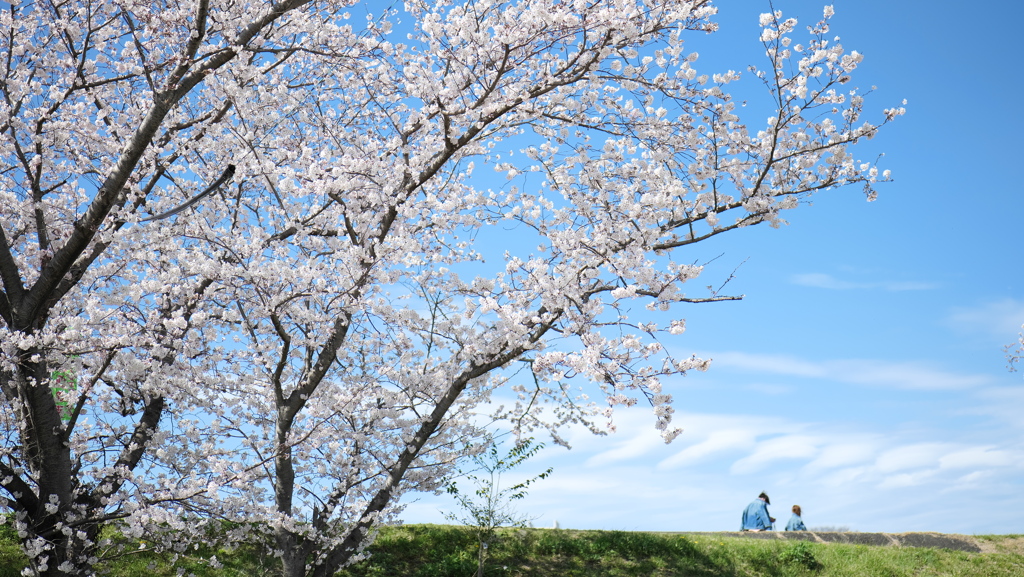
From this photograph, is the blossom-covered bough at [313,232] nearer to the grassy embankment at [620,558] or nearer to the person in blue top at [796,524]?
the grassy embankment at [620,558]

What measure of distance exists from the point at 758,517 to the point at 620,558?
200 inches

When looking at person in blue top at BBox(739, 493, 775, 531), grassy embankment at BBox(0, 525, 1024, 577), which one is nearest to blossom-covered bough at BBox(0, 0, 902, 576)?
grassy embankment at BBox(0, 525, 1024, 577)

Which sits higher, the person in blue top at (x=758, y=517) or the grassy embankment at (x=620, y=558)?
the person in blue top at (x=758, y=517)

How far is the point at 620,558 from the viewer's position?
13.4 meters

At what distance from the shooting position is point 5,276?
805 cm

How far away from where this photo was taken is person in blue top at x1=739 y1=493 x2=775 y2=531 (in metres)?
16.9

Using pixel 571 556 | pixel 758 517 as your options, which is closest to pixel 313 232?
pixel 571 556

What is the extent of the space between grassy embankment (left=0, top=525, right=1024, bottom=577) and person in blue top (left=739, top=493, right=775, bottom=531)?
2.26m

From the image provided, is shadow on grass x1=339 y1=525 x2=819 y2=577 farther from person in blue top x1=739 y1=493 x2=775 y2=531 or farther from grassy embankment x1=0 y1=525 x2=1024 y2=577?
person in blue top x1=739 y1=493 x2=775 y2=531

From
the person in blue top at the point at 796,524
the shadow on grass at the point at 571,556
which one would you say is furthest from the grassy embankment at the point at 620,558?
the person in blue top at the point at 796,524

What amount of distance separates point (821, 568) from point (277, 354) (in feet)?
35.0

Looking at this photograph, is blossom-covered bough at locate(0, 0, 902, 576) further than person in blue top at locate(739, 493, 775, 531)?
No

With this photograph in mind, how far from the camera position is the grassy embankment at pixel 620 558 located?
40.4 feet

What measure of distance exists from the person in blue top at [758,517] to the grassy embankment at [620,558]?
226 cm
